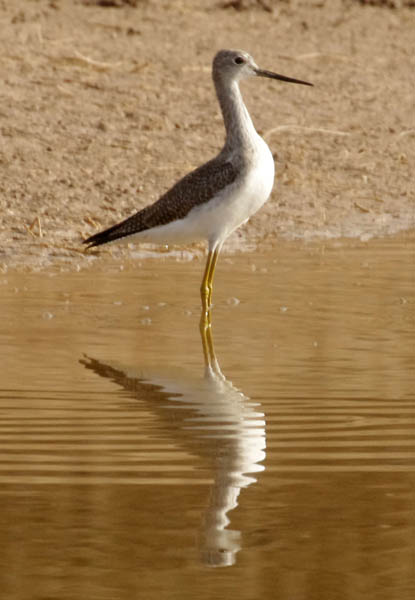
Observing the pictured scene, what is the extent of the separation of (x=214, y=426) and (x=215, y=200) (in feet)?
9.45

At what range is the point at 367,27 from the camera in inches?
680

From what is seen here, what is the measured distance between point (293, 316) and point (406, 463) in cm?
261

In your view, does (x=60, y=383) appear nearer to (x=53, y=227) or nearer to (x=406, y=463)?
(x=406, y=463)

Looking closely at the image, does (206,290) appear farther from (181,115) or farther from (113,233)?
(181,115)

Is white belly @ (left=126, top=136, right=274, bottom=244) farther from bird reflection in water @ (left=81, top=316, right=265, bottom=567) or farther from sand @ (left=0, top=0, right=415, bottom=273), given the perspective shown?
bird reflection in water @ (left=81, top=316, right=265, bottom=567)

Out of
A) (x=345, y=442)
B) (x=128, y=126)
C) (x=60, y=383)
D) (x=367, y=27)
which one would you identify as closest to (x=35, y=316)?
(x=60, y=383)

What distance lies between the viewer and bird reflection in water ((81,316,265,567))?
3.91m

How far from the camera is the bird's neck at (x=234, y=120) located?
26.3ft

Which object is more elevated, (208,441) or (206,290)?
(206,290)

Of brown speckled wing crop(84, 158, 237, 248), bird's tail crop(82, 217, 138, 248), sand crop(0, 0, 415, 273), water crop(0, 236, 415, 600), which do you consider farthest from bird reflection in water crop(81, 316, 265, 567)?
sand crop(0, 0, 415, 273)

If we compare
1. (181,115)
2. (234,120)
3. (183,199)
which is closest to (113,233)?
(183,199)

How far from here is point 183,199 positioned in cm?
807

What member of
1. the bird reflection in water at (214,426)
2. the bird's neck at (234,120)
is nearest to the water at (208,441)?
the bird reflection in water at (214,426)

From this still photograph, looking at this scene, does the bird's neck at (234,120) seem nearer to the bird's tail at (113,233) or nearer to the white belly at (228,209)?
the white belly at (228,209)
